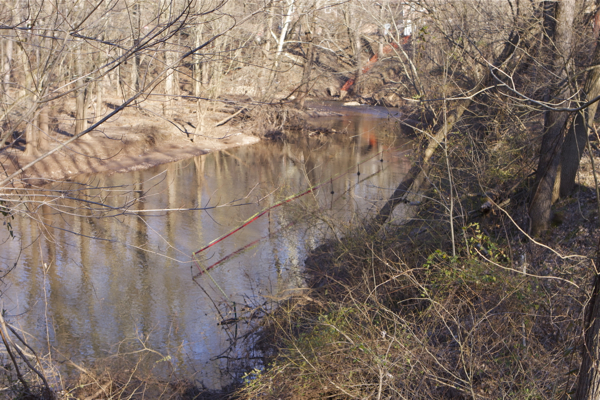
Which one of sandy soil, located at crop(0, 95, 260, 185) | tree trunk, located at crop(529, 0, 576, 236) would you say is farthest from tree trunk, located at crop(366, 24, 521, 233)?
sandy soil, located at crop(0, 95, 260, 185)

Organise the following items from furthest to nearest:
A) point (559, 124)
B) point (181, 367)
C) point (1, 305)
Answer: point (1, 305), point (559, 124), point (181, 367)

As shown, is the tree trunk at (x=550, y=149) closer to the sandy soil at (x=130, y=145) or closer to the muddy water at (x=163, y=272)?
the muddy water at (x=163, y=272)

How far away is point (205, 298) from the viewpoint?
9.99 metres

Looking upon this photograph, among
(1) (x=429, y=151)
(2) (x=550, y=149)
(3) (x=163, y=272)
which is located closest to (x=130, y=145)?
(3) (x=163, y=272)

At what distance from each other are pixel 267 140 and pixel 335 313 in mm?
22174

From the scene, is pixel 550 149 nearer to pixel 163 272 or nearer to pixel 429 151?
pixel 429 151

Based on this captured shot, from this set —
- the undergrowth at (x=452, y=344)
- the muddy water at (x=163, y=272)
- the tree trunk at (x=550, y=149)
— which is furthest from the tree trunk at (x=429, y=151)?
the undergrowth at (x=452, y=344)

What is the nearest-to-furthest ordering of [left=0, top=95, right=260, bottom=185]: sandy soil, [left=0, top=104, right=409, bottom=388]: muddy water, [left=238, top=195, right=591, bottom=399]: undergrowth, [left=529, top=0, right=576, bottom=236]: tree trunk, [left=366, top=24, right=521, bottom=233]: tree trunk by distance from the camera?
[left=238, top=195, right=591, bottom=399]: undergrowth, [left=529, top=0, right=576, bottom=236]: tree trunk, [left=0, top=104, right=409, bottom=388]: muddy water, [left=366, top=24, right=521, bottom=233]: tree trunk, [left=0, top=95, right=260, bottom=185]: sandy soil

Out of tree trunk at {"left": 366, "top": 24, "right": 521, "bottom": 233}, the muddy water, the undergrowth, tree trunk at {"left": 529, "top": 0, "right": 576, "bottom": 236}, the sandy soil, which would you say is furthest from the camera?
the sandy soil

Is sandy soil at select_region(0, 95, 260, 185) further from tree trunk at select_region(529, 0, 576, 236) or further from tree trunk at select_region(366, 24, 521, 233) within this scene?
tree trunk at select_region(529, 0, 576, 236)

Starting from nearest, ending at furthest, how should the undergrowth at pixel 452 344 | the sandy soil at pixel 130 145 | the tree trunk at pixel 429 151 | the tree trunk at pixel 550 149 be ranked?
the undergrowth at pixel 452 344
the tree trunk at pixel 550 149
the tree trunk at pixel 429 151
the sandy soil at pixel 130 145

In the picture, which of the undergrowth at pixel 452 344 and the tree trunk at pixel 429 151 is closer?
the undergrowth at pixel 452 344

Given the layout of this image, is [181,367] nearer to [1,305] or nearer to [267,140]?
[1,305]

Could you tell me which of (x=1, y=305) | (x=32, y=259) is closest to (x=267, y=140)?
(x=32, y=259)
